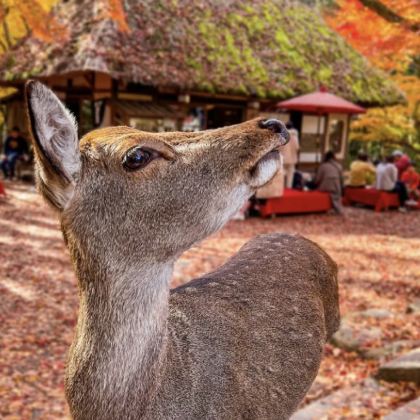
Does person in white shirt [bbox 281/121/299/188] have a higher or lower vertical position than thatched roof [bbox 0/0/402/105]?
lower

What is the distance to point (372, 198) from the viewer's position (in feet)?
46.2

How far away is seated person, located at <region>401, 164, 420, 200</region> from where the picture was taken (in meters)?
14.6

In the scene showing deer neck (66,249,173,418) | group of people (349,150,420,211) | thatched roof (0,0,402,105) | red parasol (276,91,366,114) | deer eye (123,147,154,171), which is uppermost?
thatched roof (0,0,402,105)

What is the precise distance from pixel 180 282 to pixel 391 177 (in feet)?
28.3

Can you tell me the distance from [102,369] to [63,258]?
6.53 m

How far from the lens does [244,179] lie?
1.74 meters

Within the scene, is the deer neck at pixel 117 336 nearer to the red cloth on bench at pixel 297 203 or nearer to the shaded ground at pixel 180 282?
the shaded ground at pixel 180 282

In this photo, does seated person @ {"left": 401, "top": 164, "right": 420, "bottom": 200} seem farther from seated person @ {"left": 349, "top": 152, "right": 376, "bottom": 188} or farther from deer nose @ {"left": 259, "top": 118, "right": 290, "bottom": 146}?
deer nose @ {"left": 259, "top": 118, "right": 290, "bottom": 146}

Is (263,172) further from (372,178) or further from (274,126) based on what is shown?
(372,178)

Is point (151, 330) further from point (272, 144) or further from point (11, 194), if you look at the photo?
point (11, 194)

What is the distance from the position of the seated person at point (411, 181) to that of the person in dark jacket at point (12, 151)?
1130 cm

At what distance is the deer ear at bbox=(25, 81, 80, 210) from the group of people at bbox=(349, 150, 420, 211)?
12.8m

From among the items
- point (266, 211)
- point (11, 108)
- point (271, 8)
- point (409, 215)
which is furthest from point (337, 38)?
point (11, 108)

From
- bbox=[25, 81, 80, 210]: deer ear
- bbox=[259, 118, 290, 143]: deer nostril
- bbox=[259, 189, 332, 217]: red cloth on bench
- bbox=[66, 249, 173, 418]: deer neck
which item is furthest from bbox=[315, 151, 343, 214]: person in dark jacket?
bbox=[25, 81, 80, 210]: deer ear
